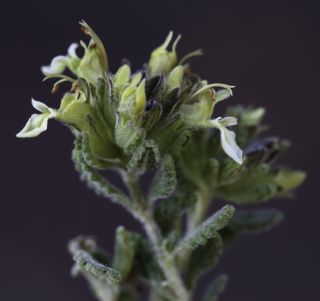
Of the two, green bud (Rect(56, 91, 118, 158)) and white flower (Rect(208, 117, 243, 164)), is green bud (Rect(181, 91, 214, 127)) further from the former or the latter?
green bud (Rect(56, 91, 118, 158))

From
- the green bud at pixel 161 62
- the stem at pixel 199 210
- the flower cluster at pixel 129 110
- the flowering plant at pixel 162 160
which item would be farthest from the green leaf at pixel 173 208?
the green bud at pixel 161 62

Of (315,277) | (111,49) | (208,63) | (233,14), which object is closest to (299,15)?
(233,14)

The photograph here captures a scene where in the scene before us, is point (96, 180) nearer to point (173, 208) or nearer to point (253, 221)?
point (173, 208)

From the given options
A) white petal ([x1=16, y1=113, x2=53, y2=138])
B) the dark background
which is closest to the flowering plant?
white petal ([x1=16, y1=113, x2=53, y2=138])

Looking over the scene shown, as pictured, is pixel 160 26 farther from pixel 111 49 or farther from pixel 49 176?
pixel 49 176

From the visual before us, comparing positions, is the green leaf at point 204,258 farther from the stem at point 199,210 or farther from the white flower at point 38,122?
the white flower at point 38,122

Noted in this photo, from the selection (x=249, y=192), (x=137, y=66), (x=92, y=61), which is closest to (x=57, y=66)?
(x=92, y=61)

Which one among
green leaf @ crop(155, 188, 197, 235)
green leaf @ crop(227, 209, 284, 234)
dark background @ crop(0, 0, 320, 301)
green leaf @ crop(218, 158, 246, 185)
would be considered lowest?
green leaf @ crop(227, 209, 284, 234)
